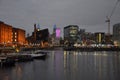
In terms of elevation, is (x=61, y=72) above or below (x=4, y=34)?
below

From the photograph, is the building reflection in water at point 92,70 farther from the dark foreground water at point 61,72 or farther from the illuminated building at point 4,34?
the illuminated building at point 4,34

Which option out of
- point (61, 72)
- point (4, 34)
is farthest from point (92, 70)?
point (4, 34)

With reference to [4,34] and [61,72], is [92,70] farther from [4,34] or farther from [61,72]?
[4,34]

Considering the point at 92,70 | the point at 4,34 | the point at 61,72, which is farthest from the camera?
the point at 4,34

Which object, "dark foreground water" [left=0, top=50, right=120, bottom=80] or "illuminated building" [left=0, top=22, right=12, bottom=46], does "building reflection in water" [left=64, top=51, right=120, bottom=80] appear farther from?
"illuminated building" [left=0, top=22, right=12, bottom=46]

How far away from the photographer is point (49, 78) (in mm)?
45844

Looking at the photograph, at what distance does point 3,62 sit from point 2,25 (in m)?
110

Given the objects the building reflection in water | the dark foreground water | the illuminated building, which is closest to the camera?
the dark foreground water

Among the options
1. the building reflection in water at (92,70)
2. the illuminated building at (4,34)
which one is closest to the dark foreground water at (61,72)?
the building reflection in water at (92,70)

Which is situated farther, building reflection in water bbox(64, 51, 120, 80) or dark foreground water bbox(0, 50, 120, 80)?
building reflection in water bbox(64, 51, 120, 80)

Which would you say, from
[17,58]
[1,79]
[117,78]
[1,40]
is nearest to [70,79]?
[117,78]

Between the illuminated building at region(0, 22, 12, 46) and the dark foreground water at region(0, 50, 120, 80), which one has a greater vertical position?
the illuminated building at region(0, 22, 12, 46)

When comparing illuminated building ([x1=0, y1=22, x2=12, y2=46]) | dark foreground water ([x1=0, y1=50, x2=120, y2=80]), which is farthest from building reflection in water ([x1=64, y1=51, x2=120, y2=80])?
illuminated building ([x1=0, y1=22, x2=12, y2=46])

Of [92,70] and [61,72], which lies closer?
[61,72]
